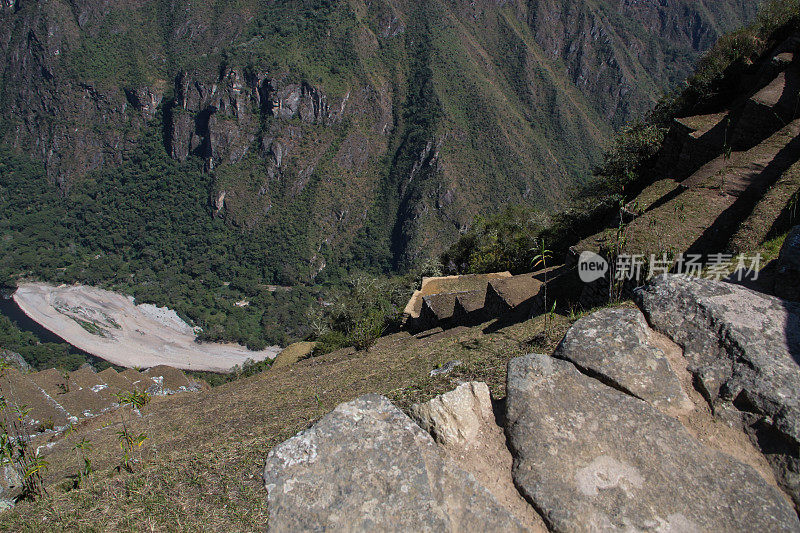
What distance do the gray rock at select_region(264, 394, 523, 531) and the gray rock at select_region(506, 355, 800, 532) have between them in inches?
18.0

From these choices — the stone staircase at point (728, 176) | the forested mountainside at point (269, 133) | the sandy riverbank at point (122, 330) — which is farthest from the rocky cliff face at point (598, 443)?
the forested mountainside at point (269, 133)

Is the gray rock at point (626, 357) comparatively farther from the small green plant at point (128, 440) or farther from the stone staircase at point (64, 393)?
the stone staircase at point (64, 393)

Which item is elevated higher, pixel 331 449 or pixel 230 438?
pixel 331 449

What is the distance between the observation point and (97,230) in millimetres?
138750

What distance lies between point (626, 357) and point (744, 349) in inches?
38.9

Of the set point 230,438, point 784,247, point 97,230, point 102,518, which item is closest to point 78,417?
point 230,438

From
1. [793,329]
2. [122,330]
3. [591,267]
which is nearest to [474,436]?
[793,329]

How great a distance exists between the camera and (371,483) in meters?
3.48

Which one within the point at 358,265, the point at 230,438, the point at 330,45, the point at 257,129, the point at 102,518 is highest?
the point at 330,45

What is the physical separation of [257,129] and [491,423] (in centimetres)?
16174

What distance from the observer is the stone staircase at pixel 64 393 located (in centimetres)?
1420

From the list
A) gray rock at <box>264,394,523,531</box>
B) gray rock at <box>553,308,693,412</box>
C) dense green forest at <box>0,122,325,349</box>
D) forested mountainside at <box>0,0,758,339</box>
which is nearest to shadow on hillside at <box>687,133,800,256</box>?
gray rock at <box>553,308,693,412</box>

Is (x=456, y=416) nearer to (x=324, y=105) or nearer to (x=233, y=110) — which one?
(x=324, y=105)

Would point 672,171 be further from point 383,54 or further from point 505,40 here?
point 505,40
